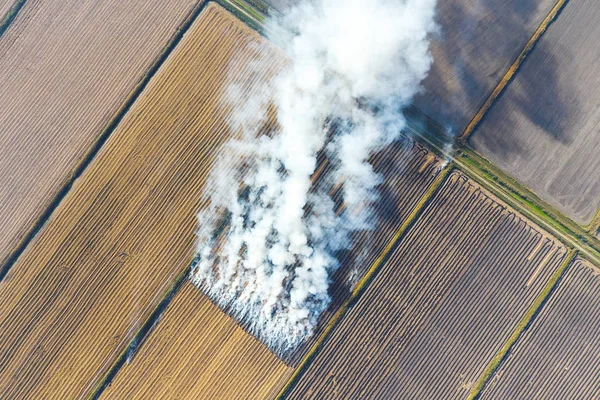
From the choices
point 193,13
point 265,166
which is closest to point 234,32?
point 193,13

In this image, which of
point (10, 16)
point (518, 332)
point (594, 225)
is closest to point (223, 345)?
point (518, 332)

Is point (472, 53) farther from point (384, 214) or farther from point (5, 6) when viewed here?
point (5, 6)

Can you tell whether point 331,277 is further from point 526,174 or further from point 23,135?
point 23,135

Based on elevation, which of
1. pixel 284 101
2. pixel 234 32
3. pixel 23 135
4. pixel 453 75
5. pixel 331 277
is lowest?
pixel 23 135

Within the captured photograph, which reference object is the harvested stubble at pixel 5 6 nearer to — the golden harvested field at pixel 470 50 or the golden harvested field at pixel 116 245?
the golden harvested field at pixel 116 245

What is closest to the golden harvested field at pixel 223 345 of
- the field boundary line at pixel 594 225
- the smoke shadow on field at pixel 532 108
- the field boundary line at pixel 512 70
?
the field boundary line at pixel 512 70
